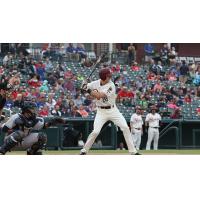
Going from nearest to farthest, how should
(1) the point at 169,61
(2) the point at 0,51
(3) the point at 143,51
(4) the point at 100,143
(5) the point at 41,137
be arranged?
(5) the point at 41,137 → (4) the point at 100,143 → (2) the point at 0,51 → (1) the point at 169,61 → (3) the point at 143,51

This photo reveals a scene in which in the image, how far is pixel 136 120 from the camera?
83.6 ft

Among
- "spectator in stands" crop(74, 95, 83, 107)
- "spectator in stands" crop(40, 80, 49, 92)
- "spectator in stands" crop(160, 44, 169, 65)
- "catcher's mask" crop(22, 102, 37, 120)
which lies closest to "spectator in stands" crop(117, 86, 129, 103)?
"spectator in stands" crop(74, 95, 83, 107)

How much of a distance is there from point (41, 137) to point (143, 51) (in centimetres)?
2098

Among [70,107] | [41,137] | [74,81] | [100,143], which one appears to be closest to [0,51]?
[74,81]

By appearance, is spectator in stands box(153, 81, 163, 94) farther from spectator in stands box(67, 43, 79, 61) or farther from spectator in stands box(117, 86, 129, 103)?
spectator in stands box(67, 43, 79, 61)

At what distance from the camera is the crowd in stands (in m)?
26.9

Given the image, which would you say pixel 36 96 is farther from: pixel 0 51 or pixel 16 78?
pixel 0 51

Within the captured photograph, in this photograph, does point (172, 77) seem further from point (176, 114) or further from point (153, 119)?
point (153, 119)

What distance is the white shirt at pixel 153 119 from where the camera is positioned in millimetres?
25766

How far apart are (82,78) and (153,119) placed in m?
5.73

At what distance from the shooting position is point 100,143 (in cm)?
2491

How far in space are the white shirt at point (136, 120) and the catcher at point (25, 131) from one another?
9.43 m

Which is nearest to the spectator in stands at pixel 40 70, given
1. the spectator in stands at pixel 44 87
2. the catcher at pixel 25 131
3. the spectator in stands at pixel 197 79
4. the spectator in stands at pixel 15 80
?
the spectator in stands at pixel 44 87

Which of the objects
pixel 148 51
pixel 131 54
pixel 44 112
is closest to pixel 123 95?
pixel 44 112
